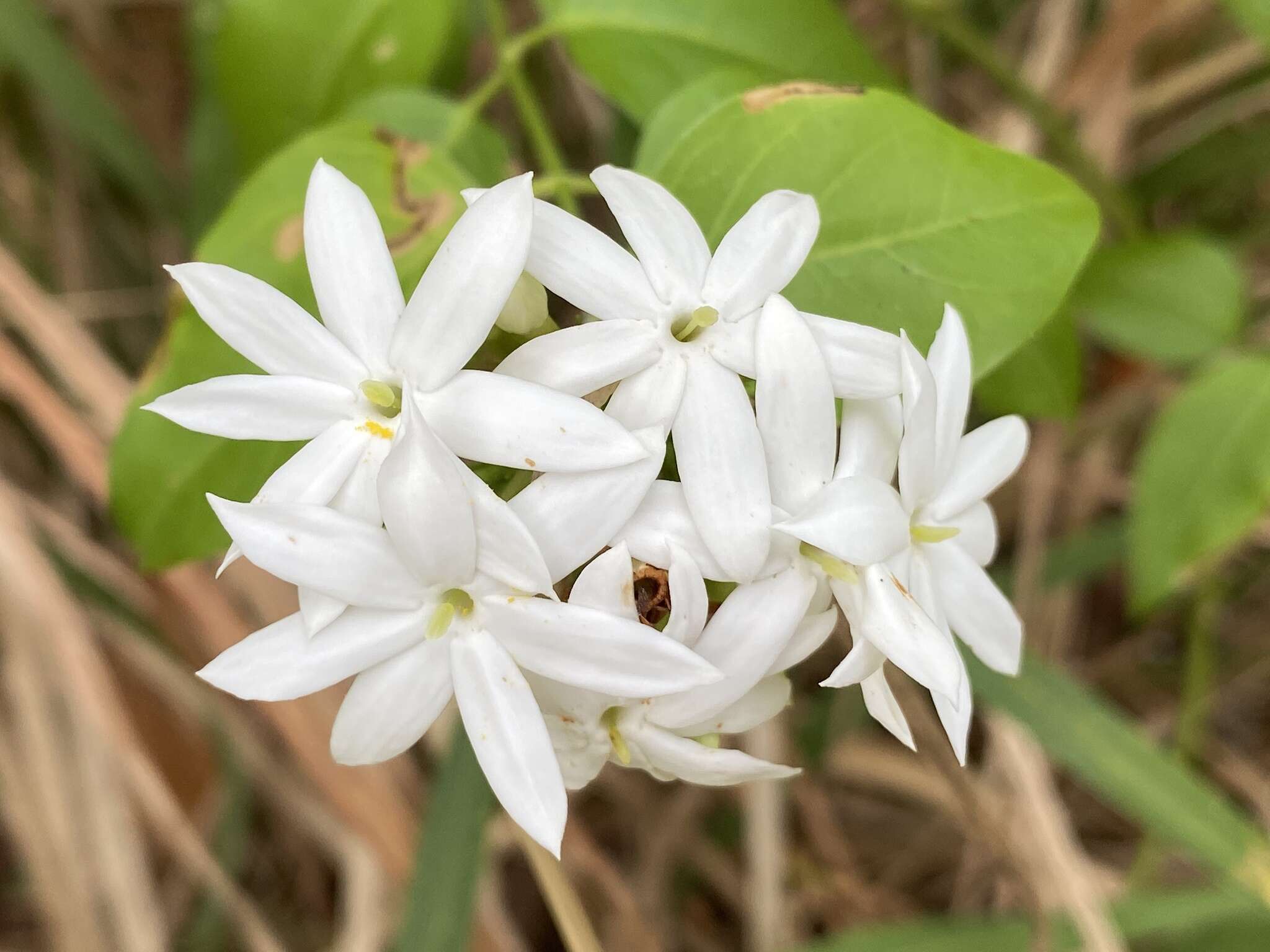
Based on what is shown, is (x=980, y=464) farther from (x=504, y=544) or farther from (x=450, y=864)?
(x=450, y=864)

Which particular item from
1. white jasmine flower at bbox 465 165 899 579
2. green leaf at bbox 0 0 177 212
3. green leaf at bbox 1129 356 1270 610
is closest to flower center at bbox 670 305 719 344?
white jasmine flower at bbox 465 165 899 579

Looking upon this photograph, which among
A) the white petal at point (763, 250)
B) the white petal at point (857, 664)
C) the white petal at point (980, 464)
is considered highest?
the white petal at point (763, 250)

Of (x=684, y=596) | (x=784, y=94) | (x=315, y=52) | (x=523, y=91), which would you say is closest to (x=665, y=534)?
(x=684, y=596)

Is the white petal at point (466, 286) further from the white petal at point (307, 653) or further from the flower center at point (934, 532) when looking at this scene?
the flower center at point (934, 532)

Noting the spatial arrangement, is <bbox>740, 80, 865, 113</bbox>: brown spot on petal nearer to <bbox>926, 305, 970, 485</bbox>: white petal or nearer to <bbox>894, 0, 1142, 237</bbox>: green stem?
<bbox>926, 305, 970, 485</bbox>: white petal

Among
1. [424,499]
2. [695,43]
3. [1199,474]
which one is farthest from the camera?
[1199,474]

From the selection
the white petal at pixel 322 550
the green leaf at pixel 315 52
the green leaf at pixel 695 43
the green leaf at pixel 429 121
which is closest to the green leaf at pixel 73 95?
the green leaf at pixel 315 52

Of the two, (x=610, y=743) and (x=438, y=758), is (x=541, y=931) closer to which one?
(x=438, y=758)

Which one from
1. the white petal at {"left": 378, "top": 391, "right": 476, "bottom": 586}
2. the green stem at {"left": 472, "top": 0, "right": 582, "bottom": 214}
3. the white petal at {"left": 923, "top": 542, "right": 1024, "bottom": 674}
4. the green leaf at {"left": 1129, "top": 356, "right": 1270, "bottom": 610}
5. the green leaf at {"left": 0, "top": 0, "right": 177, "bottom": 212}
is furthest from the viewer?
the green leaf at {"left": 0, "top": 0, "right": 177, "bottom": 212}
